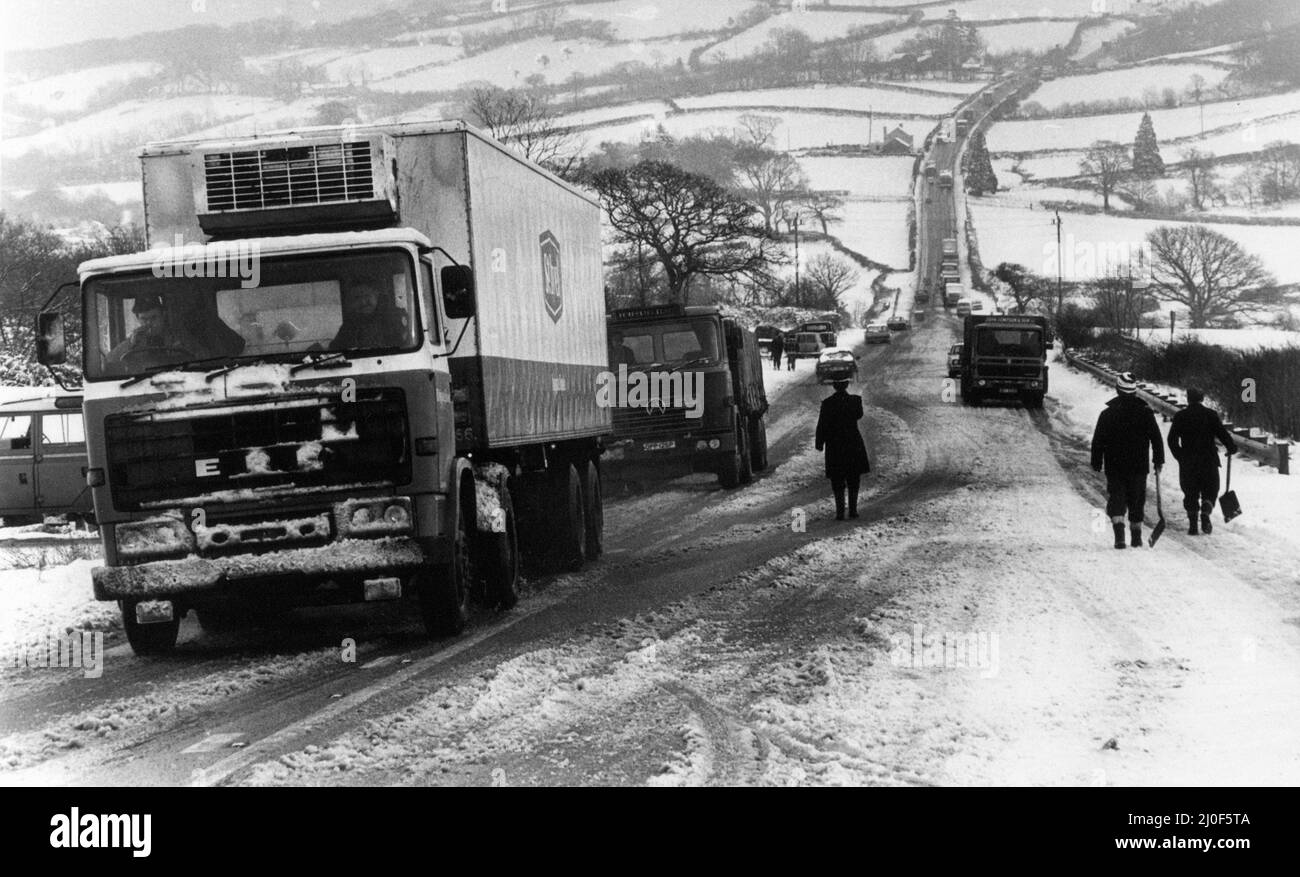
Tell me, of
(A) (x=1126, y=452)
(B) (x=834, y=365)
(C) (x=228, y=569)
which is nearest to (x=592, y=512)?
(A) (x=1126, y=452)

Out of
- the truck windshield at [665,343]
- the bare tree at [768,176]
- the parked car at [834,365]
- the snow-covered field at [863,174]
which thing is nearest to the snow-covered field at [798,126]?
the snow-covered field at [863,174]

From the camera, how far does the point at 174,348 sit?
991 cm

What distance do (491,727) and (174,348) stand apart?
409 centimetres

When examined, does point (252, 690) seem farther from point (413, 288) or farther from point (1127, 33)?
point (1127, 33)

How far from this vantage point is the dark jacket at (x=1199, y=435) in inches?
653

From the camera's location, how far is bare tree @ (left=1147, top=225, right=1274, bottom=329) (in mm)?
93000

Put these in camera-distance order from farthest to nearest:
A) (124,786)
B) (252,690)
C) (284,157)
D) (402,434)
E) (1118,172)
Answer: (1118,172) < (284,157) < (402,434) < (252,690) < (124,786)

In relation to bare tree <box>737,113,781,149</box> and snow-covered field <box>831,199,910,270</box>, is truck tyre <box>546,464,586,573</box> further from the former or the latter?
bare tree <box>737,113,781,149</box>

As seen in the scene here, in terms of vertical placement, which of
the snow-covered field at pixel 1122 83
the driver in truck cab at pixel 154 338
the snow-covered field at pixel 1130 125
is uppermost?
the snow-covered field at pixel 1122 83

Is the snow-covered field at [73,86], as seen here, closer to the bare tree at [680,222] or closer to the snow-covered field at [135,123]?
the snow-covered field at [135,123]

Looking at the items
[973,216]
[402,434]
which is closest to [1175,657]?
[402,434]

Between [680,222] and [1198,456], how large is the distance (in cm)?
6197

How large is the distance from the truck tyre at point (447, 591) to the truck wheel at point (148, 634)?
1.77m
